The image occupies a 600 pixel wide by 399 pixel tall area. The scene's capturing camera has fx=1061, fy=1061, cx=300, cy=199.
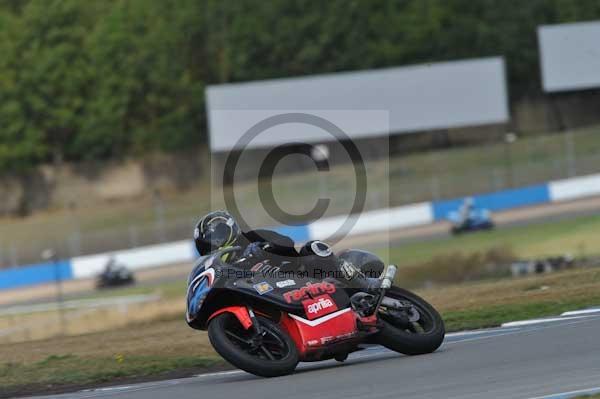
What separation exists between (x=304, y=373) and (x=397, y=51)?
4602 cm

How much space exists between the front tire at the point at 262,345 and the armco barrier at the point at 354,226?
1026 inches

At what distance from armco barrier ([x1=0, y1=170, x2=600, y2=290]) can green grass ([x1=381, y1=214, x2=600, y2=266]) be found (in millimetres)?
3498

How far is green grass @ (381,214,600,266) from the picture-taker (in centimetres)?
2598

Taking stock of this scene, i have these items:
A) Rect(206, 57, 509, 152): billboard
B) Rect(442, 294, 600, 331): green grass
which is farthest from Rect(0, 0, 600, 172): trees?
Rect(442, 294, 600, 331): green grass

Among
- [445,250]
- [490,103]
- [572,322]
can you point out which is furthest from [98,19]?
[572,322]

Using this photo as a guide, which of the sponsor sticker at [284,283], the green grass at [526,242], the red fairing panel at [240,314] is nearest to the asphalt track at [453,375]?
the red fairing panel at [240,314]

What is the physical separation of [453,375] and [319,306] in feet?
4.44

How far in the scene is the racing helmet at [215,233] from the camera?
8320 mm

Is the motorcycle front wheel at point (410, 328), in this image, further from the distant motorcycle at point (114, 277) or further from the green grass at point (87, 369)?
the distant motorcycle at point (114, 277)

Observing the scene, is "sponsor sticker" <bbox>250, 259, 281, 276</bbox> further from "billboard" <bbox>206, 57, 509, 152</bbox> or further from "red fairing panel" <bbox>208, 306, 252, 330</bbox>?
"billboard" <bbox>206, 57, 509, 152</bbox>

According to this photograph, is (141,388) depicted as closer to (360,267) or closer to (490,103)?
(360,267)

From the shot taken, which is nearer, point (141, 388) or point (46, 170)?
point (141, 388)

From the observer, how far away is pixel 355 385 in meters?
7.26

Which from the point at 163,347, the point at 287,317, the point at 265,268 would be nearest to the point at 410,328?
the point at 287,317
